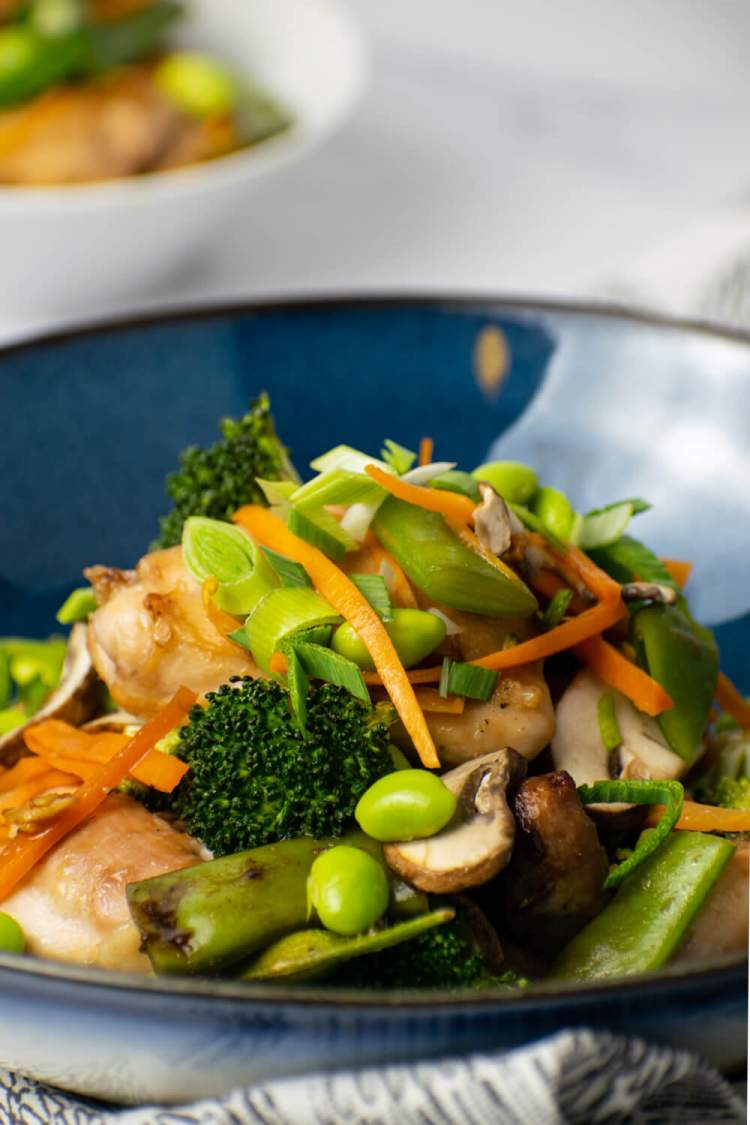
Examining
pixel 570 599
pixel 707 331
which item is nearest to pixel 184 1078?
pixel 570 599

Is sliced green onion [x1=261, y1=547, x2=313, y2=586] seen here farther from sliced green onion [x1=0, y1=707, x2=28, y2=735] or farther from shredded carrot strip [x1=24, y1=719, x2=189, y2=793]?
sliced green onion [x1=0, y1=707, x2=28, y2=735]

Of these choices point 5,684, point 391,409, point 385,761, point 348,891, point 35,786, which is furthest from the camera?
point 391,409

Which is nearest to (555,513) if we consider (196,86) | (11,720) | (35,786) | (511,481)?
(511,481)

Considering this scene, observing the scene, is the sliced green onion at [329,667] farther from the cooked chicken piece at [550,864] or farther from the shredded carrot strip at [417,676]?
the cooked chicken piece at [550,864]

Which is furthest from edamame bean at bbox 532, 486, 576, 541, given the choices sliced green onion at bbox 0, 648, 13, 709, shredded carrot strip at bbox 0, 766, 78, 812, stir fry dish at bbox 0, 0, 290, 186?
stir fry dish at bbox 0, 0, 290, 186

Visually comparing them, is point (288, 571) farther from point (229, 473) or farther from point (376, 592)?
point (229, 473)

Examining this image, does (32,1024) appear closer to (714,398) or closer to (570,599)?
(570,599)
